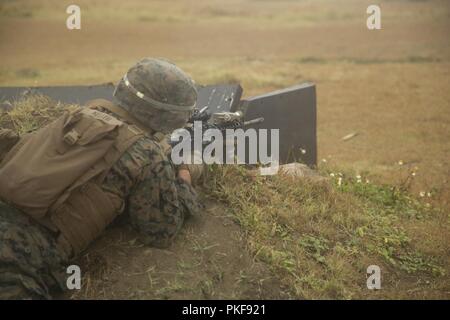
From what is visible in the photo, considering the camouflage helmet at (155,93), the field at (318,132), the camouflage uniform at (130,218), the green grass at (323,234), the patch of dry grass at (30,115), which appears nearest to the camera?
the camouflage uniform at (130,218)

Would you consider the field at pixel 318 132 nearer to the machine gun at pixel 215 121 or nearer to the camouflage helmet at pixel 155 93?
the machine gun at pixel 215 121

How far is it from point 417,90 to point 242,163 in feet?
29.6

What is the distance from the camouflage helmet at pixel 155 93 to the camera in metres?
3.64

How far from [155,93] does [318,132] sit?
706 centimetres

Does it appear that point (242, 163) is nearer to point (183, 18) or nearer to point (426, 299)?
point (426, 299)

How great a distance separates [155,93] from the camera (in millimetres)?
3645

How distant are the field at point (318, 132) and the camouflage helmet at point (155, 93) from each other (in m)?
0.92

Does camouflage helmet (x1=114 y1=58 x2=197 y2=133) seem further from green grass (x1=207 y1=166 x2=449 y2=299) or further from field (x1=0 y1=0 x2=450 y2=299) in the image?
green grass (x1=207 y1=166 x2=449 y2=299)

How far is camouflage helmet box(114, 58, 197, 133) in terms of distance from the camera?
3.64 m

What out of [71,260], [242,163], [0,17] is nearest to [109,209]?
[71,260]

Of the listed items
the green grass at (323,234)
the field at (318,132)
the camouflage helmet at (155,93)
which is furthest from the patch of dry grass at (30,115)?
the field at (318,132)

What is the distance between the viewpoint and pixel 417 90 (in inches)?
511

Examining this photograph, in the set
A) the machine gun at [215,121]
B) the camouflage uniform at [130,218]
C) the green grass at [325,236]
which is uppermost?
the machine gun at [215,121]

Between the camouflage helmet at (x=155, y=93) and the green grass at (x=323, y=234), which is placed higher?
the camouflage helmet at (x=155, y=93)
